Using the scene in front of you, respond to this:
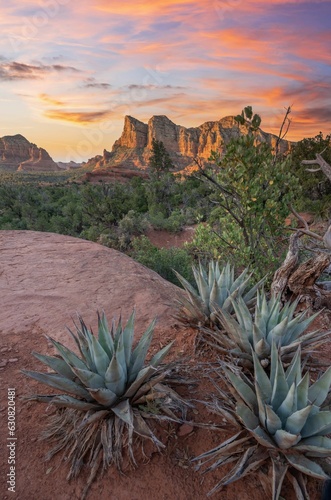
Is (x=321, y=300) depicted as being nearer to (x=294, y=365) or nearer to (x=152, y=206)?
(x=294, y=365)

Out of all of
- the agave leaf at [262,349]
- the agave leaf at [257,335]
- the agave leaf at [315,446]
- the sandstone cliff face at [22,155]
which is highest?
the sandstone cliff face at [22,155]

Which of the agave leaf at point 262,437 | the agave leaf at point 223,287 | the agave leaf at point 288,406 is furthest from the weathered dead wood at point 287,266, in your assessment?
the agave leaf at point 262,437

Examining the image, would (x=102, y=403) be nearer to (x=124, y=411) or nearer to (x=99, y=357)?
(x=124, y=411)

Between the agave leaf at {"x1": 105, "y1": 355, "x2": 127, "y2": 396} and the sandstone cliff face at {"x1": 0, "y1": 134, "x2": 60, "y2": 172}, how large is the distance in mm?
116434

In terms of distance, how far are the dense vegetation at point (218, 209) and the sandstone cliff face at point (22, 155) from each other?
95880 mm

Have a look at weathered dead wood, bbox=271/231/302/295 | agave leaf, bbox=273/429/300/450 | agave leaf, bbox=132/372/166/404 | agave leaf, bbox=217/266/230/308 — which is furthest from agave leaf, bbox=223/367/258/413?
weathered dead wood, bbox=271/231/302/295

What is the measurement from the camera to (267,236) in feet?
17.5

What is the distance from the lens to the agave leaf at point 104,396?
2.16 meters

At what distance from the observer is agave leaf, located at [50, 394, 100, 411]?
86.0 inches

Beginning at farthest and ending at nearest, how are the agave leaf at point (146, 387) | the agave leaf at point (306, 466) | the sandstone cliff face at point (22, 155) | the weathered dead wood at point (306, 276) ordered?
the sandstone cliff face at point (22, 155), the weathered dead wood at point (306, 276), the agave leaf at point (146, 387), the agave leaf at point (306, 466)

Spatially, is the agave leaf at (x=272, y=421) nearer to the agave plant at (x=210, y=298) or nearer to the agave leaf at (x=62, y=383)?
the agave leaf at (x=62, y=383)

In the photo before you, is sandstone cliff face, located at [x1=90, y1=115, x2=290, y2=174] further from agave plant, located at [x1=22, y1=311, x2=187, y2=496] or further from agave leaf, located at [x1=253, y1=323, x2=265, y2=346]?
agave plant, located at [x1=22, y1=311, x2=187, y2=496]

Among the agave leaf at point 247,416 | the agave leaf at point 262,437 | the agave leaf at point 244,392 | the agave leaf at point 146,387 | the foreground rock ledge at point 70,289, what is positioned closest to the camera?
the agave leaf at point 262,437

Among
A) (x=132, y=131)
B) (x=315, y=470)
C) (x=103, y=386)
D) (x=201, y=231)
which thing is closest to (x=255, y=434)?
(x=315, y=470)
